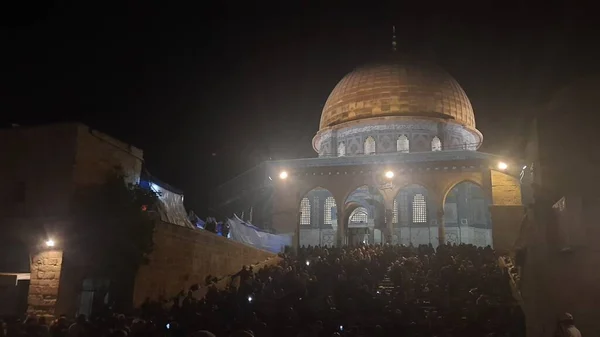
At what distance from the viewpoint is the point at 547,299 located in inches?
556

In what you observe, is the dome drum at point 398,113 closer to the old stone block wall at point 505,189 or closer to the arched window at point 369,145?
the arched window at point 369,145

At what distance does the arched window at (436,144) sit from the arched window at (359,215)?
6.42 meters

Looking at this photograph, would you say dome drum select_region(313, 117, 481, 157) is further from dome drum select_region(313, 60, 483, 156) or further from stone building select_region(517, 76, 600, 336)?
stone building select_region(517, 76, 600, 336)

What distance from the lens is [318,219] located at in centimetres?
3791

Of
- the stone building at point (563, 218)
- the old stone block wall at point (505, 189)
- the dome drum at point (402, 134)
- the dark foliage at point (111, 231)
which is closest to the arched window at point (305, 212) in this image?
the dome drum at point (402, 134)

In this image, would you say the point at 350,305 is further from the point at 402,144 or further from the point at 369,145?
the point at 369,145

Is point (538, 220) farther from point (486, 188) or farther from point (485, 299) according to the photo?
point (486, 188)

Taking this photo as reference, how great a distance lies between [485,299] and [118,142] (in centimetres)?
1250

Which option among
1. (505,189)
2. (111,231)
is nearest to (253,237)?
(111,231)

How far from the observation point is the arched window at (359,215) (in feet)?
126

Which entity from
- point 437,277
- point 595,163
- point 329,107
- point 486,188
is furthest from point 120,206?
point 329,107

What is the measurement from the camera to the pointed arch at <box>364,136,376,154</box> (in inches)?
1414

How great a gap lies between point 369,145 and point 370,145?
7 cm

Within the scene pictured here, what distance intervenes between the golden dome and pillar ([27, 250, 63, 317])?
78.4 ft
